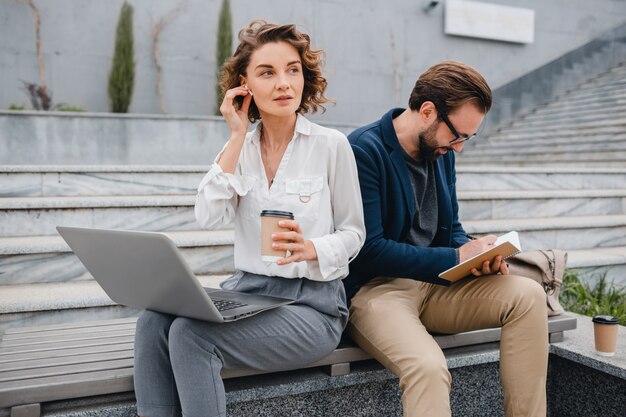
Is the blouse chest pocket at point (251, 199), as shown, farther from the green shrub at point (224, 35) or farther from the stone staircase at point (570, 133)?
the green shrub at point (224, 35)

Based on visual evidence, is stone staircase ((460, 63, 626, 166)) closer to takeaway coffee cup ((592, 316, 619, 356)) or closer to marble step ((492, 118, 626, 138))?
marble step ((492, 118, 626, 138))

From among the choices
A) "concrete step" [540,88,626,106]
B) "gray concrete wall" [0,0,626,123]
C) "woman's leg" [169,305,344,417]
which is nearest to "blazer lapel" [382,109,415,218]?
"woman's leg" [169,305,344,417]

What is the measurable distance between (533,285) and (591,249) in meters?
2.71

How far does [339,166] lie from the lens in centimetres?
188

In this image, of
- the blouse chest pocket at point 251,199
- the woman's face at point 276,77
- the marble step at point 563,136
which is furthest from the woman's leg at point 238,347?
the marble step at point 563,136

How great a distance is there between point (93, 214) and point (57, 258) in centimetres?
42

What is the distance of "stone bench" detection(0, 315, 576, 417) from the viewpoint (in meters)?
1.63

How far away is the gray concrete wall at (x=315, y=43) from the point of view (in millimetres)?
7227

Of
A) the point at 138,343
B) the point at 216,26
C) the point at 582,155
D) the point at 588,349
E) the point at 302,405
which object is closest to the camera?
the point at 138,343

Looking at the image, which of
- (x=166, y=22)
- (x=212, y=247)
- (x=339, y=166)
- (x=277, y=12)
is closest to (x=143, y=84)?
(x=166, y=22)

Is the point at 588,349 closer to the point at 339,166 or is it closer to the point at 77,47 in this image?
Result: the point at 339,166

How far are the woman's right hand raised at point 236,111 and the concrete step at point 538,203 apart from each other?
8.50 feet

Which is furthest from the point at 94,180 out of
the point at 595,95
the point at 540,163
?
the point at 595,95

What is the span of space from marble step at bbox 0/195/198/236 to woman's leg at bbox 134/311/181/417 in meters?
1.83
